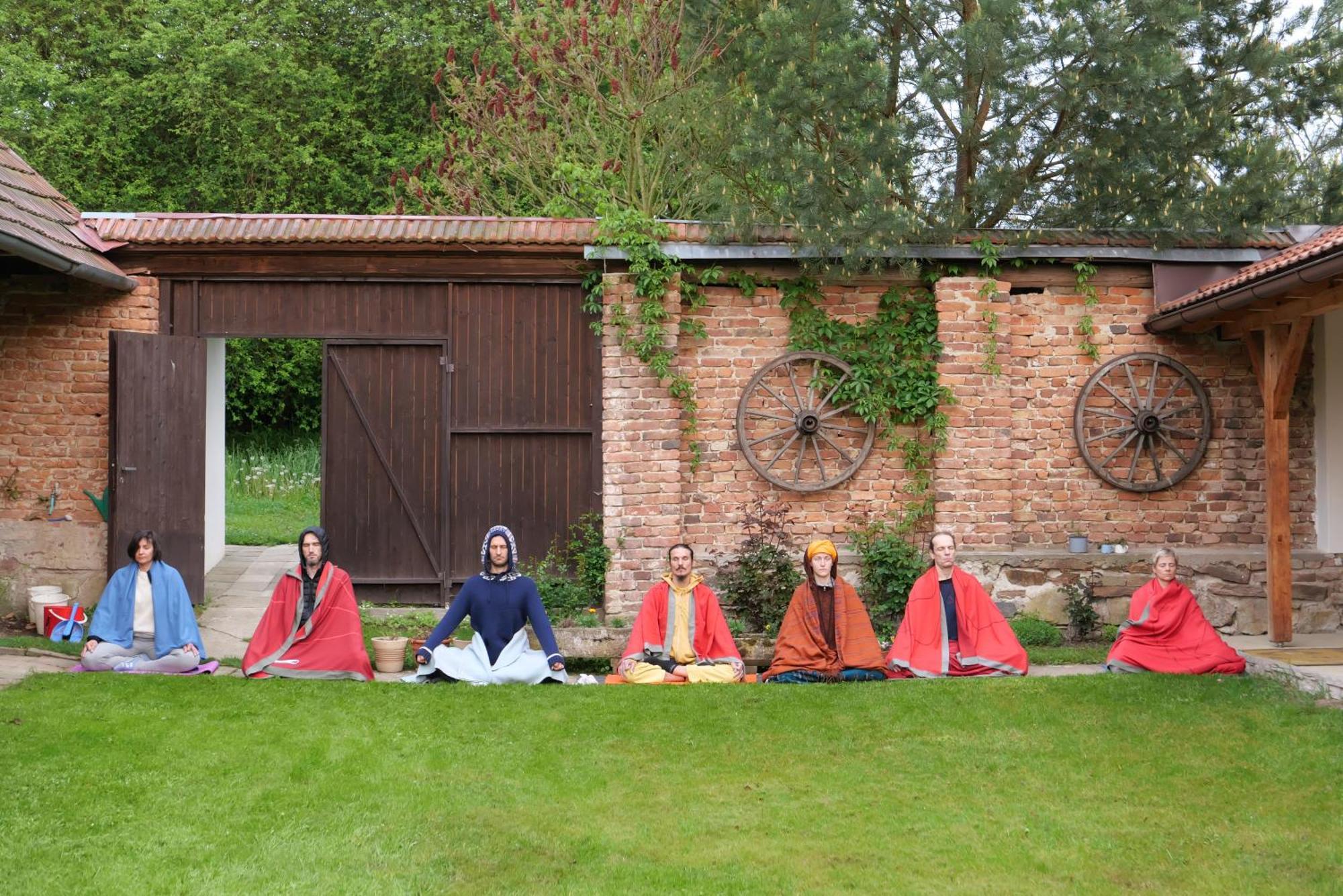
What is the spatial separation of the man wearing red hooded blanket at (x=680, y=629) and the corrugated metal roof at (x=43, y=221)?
471 centimetres

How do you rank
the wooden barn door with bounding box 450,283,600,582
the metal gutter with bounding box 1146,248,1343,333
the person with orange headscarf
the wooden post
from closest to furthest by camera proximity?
1. the metal gutter with bounding box 1146,248,1343,333
2. the person with orange headscarf
3. the wooden post
4. the wooden barn door with bounding box 450,283,600,582

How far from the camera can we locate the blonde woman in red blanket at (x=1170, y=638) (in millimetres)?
8055

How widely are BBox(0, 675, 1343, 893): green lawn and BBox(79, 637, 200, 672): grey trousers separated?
0.28m

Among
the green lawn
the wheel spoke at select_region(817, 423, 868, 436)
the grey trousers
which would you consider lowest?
the green lawn

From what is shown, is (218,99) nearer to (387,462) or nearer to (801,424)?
(387,462)

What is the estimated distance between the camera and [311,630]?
7.98 metres

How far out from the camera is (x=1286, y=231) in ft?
33.6

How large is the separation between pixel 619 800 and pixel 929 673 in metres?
3.25

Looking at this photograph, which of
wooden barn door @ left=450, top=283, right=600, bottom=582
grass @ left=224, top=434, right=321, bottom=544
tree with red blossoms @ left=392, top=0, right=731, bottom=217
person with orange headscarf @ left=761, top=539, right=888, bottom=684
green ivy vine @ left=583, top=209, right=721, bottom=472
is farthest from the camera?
grass @ left=224, top=434, right=321, bottom=544

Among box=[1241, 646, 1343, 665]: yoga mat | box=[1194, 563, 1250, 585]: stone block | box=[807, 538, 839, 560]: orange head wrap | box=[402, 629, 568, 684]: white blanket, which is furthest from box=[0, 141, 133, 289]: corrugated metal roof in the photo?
box=[1194, 563, 1250, 585]: stone block

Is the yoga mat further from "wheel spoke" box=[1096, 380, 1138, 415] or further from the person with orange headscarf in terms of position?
the person with orange headscarf

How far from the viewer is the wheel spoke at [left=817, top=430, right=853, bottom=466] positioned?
10.1 metres

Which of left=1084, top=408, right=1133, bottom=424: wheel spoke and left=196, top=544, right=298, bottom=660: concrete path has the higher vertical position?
left=1084, top=408, right=1133, bottom=424: wheel spoke

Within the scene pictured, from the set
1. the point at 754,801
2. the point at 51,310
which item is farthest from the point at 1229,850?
the point at 51,310
